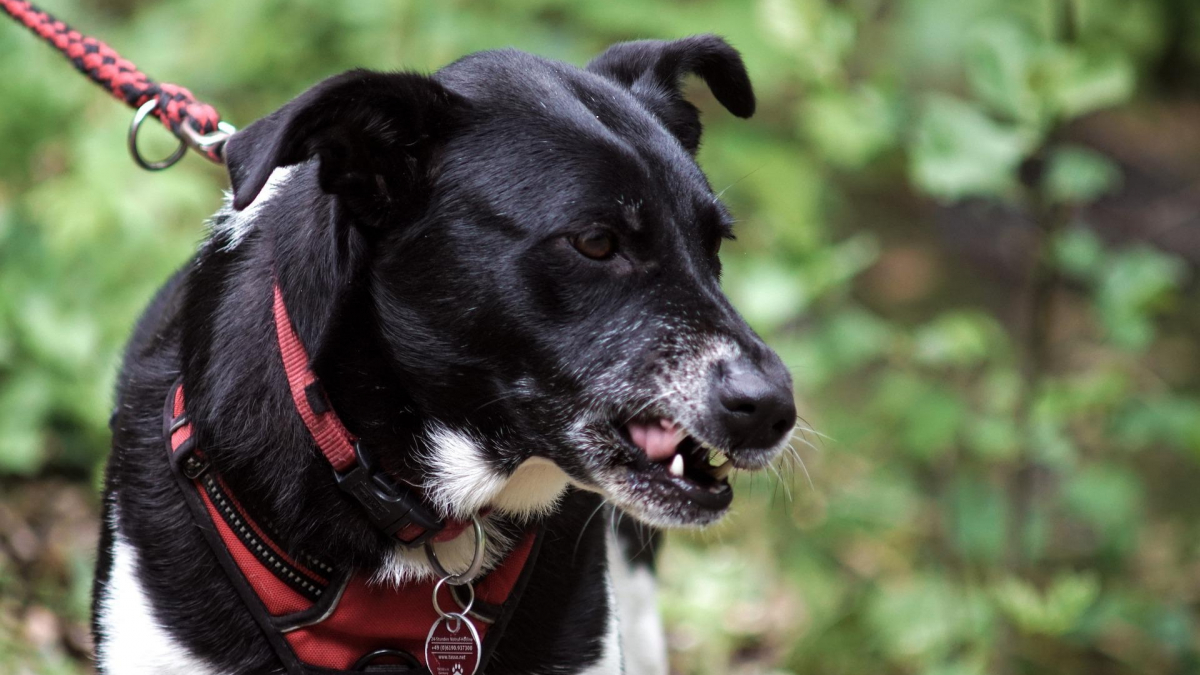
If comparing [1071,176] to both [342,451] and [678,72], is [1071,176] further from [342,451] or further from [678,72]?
[342,451]

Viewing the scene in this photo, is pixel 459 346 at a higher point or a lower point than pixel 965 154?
higher

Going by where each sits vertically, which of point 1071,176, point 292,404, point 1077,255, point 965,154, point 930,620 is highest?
point 292,404

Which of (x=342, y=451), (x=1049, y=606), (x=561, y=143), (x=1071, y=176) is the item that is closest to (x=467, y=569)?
(x=342, y=451)

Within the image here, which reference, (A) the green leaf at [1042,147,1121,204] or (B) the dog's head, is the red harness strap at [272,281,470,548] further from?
(A) the green leaf at [1042,147,1121,204]

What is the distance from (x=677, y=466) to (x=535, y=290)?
15.8 inches

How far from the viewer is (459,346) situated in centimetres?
225

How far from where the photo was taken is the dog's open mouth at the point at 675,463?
7.29 ft

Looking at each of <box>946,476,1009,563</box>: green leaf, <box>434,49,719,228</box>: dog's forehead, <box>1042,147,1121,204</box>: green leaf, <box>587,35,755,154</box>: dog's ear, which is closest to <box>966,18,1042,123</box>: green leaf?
<box>1042,147,1121,204</box>: green leaf

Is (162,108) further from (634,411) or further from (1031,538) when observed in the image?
(1031,538)

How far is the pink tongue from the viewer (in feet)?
7.47

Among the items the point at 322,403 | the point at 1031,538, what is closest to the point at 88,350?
the point at 322,403

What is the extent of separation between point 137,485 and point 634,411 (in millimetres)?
976

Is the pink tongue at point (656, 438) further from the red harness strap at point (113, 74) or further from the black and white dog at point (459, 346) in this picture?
the red harness strap at point (113, 74)

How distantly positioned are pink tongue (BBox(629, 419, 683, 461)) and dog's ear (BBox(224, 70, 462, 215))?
58 cm
